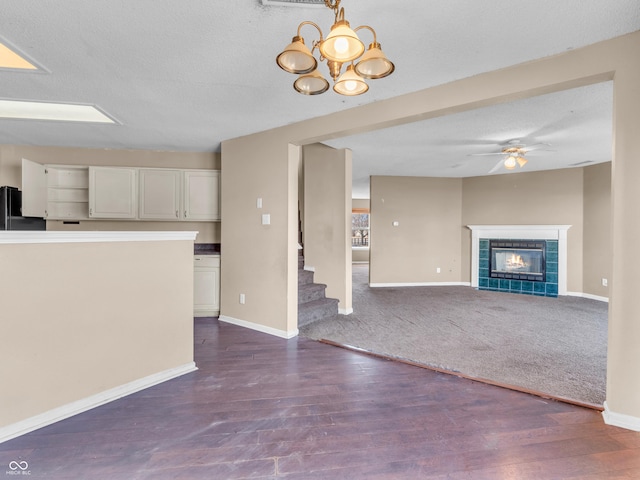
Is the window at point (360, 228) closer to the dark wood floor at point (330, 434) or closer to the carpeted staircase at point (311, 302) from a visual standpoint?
the carpeted staircase at point (311, 302)

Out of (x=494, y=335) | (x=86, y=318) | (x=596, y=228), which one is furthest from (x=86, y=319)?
(x=596, y=228)

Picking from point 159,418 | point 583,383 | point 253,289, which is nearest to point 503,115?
point 583,383

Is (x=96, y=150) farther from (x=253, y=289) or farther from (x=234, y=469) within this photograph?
(x=234, y=469)

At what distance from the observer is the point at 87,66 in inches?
87.9

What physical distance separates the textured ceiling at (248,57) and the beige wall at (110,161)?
58 cm

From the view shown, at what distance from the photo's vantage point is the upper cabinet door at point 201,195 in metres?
4.47

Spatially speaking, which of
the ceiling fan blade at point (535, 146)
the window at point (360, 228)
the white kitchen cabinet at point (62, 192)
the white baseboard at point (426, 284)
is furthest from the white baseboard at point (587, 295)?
the white kitchen cabinet at point (62, 192)

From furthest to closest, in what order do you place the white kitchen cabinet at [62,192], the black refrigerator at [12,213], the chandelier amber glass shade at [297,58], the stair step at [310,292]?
the stair step at [310,292], the white kitchen cabinet at [62,192], the black refrigerator at [12,213], the chandelier amber glass shade at [297,58]

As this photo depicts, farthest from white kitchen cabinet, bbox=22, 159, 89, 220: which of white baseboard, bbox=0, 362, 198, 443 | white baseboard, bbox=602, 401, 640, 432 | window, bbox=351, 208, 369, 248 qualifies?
window, bbox=351, 208, 369, 248

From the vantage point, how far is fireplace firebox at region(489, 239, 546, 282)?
19.9 feet

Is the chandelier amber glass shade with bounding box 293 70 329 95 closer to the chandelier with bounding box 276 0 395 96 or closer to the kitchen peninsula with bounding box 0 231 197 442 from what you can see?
the chandelier with bounding box 276 0 395 96

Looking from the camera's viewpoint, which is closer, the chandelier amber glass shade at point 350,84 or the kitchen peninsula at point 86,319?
Answer: the chandelier amber glass shade at point 350,84

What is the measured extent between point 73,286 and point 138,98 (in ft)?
5.80

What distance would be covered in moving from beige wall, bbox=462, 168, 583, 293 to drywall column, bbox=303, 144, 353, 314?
3733 millimetres
